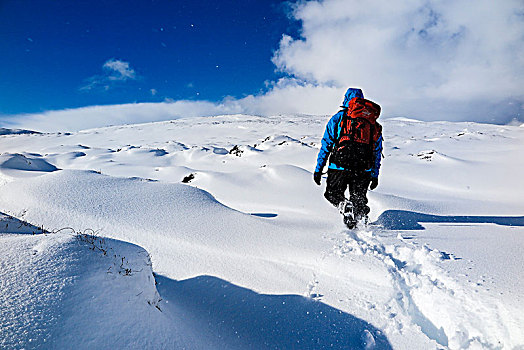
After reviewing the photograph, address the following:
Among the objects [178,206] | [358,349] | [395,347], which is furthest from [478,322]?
[178,206]

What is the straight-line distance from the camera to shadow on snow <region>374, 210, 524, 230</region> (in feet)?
12.6

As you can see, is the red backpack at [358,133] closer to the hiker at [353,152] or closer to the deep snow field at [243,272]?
the hiker at [353,152]

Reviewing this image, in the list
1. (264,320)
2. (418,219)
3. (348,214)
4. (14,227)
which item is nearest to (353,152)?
(348,214)

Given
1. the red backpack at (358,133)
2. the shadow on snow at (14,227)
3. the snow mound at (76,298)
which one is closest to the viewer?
the snow mound at (76,298)

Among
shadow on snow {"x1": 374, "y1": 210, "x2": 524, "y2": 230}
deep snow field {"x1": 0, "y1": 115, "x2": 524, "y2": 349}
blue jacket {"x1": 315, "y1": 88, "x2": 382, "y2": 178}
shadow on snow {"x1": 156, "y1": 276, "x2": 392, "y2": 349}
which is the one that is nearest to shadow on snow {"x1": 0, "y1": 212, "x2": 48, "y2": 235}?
deep snow field {"x1": 0, "y1": 115, "x2": 524, "y2": 349}

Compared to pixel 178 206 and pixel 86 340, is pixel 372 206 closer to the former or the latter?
pixel 178 206

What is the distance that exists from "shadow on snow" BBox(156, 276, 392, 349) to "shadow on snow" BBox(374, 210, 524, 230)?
2.18 metres

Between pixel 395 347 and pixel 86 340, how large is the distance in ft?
6.06

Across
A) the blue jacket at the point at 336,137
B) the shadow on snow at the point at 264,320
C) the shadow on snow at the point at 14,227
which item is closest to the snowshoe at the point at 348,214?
the blue jacket at the point at 336,137

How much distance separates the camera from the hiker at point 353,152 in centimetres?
335

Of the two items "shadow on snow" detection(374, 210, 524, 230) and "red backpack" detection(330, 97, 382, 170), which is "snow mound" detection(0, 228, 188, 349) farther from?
"shadow on snow" detection(374, 210, 524, 230)

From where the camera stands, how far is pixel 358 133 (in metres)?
3.35

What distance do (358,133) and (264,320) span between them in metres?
2.43

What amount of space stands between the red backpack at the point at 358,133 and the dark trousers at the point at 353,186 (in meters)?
0.15
